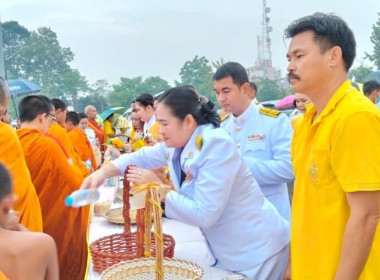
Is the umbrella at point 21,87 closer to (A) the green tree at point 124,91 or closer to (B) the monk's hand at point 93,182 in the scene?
(B) the monk's hand at point 93,182

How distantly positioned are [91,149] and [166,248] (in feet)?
12.4

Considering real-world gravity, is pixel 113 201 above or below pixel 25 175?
below

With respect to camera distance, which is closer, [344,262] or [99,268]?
[344,262]

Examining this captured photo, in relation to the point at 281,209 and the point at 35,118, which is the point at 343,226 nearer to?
the point at 281,209

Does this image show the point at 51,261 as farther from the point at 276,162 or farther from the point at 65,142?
the point at 65,142

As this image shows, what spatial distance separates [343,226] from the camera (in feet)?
3.79

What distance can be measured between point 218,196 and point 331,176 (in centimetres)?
49

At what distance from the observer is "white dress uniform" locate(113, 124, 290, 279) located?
1576mm

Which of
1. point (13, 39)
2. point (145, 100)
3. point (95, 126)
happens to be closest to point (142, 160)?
point (145, 100)

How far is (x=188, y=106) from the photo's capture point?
5.73 feet

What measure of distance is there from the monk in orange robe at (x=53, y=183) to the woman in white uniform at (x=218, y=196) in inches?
64.5

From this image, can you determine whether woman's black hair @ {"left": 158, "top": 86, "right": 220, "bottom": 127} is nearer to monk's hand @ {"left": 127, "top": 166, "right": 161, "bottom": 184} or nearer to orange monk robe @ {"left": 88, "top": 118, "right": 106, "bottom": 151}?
monk's hand @ {"left": 127, "top": 166, "right": 161, "bottom": 184}


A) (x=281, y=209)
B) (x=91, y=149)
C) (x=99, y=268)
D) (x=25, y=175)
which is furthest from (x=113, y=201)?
(x=91, y=149)

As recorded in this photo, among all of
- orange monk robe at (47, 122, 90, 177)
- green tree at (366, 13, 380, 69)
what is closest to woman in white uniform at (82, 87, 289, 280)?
orange monk robe at (47, 122, 90, 177)
